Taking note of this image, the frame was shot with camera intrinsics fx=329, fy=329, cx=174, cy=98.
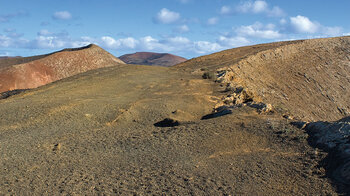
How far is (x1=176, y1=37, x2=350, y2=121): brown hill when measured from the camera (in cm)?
2034

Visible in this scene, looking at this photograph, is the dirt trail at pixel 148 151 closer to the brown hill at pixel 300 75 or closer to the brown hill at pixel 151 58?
the brown hill at pixel 300 75

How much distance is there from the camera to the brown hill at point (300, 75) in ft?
66.7

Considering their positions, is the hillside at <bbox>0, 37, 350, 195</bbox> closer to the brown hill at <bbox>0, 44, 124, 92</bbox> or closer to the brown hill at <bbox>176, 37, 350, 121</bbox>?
the brown hill at <bbox>176, 37, 350, 121</bbox>

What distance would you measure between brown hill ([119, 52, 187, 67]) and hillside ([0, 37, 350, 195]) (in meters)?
76.2

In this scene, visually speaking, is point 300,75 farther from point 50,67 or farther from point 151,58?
point 151,58

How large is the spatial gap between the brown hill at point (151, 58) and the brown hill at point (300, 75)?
61.8 m

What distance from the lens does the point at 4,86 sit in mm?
31891

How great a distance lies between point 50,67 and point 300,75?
1038 inches

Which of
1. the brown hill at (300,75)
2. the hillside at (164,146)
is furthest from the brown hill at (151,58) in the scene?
the hillside at (164,146)

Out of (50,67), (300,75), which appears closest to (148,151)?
(300,75)

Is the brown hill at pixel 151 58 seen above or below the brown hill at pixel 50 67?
above

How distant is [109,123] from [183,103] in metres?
3.27

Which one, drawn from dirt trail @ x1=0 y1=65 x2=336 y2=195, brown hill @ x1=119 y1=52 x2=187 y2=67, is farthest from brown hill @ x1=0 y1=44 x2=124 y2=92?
brown hill @ x1=119 y1=52 x2=187 y2=67

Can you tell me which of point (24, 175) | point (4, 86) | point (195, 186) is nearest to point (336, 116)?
point (195, 186)
